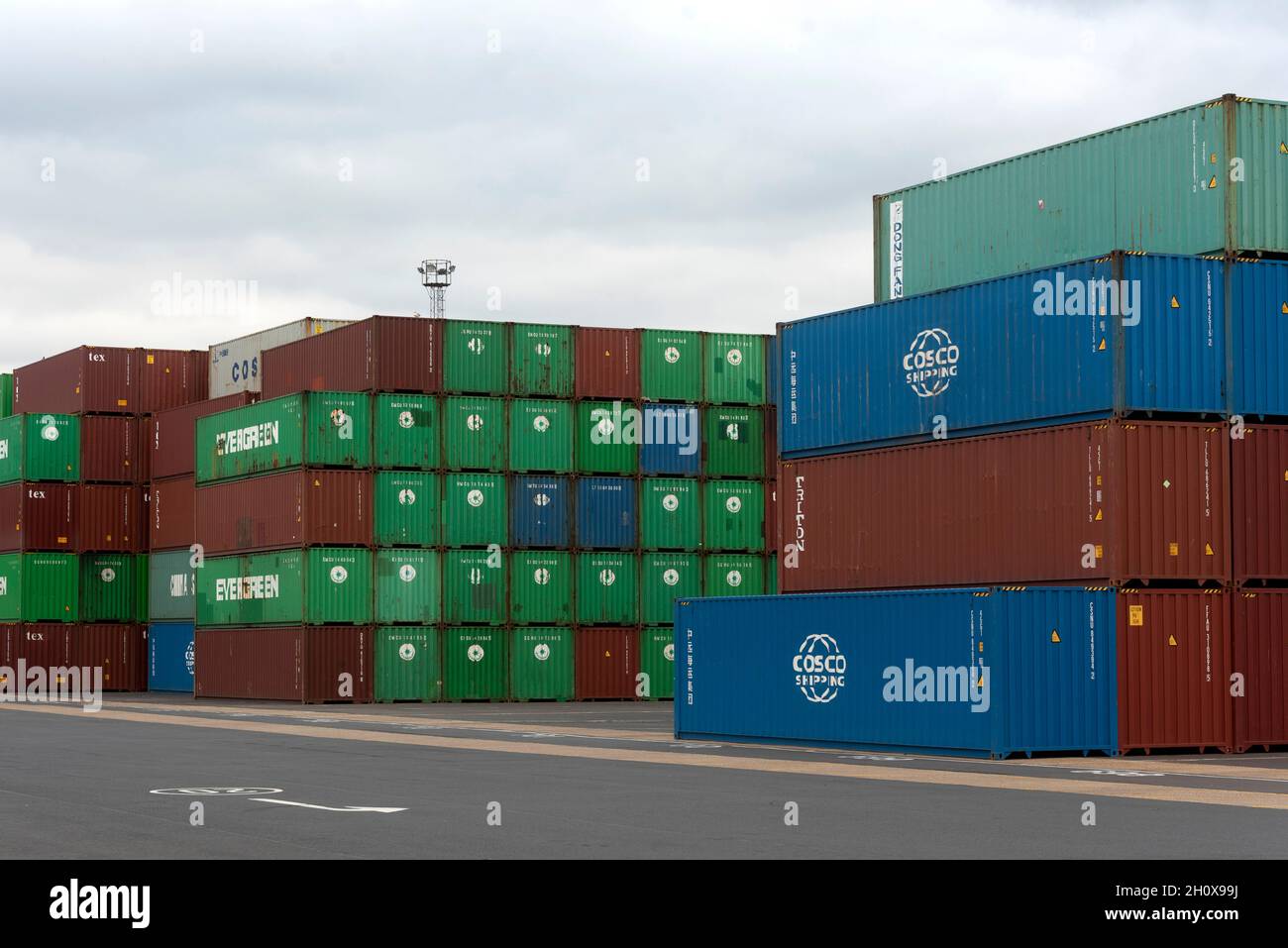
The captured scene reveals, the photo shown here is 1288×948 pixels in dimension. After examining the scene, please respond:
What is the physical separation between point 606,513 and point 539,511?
209 cm

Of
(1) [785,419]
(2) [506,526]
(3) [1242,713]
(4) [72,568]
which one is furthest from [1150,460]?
(4) [72,568]

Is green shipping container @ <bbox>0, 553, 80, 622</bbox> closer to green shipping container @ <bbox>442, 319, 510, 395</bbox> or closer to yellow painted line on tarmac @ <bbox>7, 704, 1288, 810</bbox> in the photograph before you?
green shipping container @ <bbox>442, 319, 510, 395</bbox>

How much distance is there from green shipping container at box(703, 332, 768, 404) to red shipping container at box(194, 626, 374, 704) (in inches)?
516

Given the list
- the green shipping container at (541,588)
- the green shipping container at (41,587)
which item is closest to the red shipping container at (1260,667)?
the green shipping container at (541,588)

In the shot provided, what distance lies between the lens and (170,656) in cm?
6519

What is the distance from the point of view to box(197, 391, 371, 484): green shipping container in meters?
52.0

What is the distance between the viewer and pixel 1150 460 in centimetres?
2975

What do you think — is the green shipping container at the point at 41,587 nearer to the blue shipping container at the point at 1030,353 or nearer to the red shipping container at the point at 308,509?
the red shipping container at the point at 308,509

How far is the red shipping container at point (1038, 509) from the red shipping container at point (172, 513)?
33.2 metres

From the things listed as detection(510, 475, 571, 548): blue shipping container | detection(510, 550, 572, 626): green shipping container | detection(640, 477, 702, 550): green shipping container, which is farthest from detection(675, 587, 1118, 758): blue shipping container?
detection(640, 477, 702, 550): green shipping container
